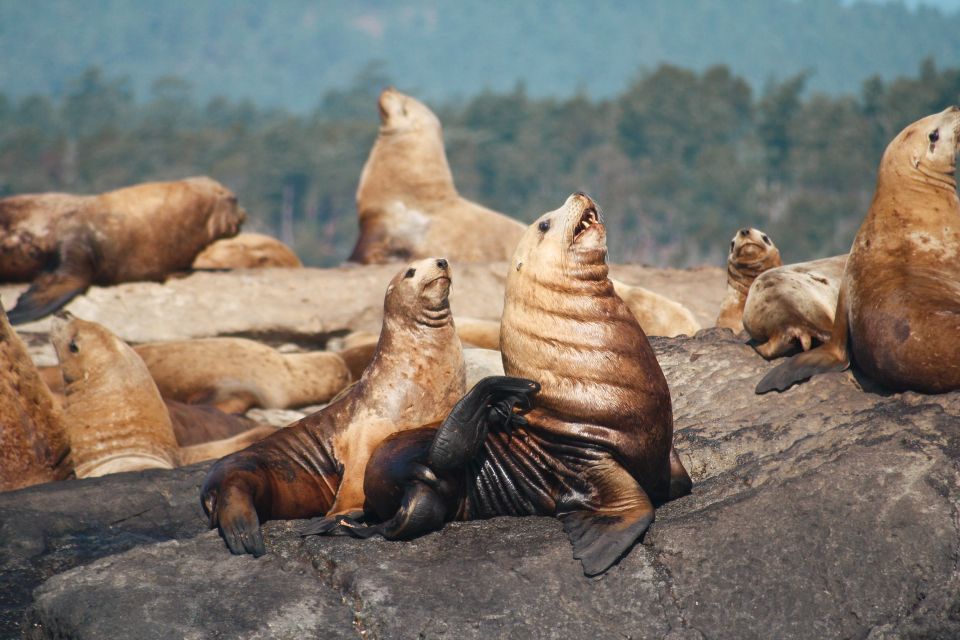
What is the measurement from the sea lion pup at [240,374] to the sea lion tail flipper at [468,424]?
15.4ft

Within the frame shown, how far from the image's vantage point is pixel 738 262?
8.20 metres

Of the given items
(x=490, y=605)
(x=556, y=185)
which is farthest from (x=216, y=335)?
(x=556, y=185)

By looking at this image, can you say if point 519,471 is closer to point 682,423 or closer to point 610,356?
point 610,356

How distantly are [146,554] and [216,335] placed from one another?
600 cm

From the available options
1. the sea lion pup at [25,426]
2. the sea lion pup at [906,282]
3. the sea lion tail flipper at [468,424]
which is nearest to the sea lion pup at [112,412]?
the sea lion pup at [25,426]

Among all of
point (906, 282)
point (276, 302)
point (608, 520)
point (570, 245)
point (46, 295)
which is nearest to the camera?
point (608, 520)

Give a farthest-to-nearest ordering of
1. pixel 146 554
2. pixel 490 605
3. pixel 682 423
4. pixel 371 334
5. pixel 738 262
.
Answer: pixel 371 334
pixel 738 262
pixel 682 423
pixel 146 554
pixel 490 605

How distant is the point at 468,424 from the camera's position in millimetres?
4891

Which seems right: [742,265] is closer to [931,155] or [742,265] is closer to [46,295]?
[931,155]

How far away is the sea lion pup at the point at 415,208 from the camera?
41.5 ft

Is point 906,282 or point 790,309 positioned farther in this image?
point 790,309

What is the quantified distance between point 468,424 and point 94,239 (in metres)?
6.86

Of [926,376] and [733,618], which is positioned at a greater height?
[926,376]

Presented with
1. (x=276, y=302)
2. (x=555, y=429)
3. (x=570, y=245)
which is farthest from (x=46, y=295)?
(x=555, y=429)
